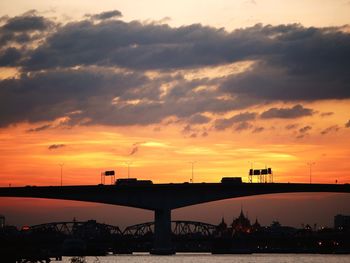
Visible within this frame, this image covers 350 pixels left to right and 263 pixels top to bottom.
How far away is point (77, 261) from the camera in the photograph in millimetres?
137625

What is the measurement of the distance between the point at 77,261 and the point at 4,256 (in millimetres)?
17188

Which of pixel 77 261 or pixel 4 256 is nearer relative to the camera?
pixel 77 261

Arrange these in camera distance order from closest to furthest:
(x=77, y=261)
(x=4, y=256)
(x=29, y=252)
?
(x=77, y=261)
(x=4, y=256)
(x=29, y=252)

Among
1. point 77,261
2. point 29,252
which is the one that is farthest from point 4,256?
point 29,252

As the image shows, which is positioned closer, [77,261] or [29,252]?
[77,261]

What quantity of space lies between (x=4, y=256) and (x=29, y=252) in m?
30.0

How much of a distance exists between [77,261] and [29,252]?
44.1 m

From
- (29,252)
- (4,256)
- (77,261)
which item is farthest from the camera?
(29,252)

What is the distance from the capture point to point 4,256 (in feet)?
491

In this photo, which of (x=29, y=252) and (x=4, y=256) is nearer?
(x=4, y=256)

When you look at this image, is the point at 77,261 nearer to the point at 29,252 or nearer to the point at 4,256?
the point at 4,256
